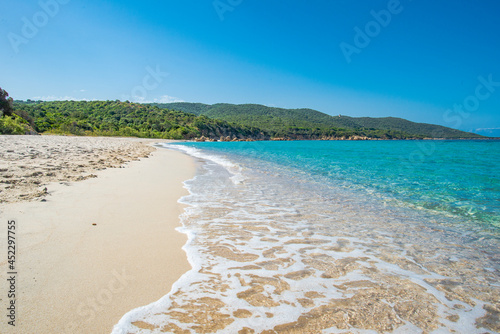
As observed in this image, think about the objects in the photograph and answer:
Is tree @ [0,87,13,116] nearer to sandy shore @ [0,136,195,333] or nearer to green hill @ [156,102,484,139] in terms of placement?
sandy shore @ [0,136,195,333]

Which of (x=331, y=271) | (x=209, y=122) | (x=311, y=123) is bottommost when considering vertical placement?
(x=331, y=271)

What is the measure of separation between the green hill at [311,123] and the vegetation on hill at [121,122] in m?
18.1

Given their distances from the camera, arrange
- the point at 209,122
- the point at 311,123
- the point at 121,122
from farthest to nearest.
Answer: the point at 311,123 < the point at 209,122 < the point at 121,122

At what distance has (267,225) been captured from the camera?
464cm

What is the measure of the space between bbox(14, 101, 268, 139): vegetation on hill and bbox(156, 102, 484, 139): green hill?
1812 cm

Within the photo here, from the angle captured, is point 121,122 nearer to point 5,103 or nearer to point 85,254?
point 5,103

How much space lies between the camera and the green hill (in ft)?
409

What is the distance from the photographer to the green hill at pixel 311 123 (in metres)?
125

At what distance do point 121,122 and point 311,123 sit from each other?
333 ft

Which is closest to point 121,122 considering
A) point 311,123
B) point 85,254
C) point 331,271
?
point 85,254

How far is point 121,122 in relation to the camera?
70.9 m

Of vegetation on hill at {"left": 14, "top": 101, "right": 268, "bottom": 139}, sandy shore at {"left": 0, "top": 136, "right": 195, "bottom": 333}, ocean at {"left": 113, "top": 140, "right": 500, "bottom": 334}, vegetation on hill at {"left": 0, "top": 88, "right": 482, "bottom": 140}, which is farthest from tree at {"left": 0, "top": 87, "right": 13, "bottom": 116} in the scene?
ocean at {"left": 113, "top": 140, "right": 500, "bottom": 334}

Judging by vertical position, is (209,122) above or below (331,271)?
above

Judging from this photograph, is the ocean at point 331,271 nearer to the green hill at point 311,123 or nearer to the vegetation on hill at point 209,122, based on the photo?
the vegetation on hill at point 209,122
